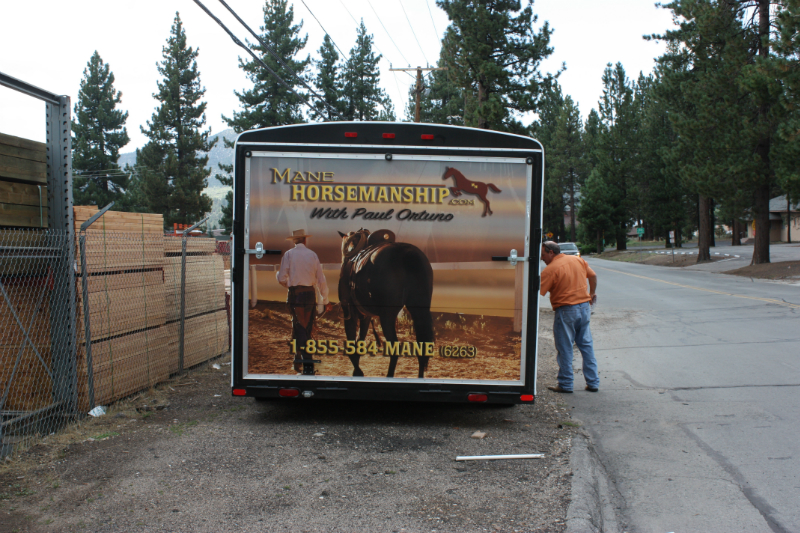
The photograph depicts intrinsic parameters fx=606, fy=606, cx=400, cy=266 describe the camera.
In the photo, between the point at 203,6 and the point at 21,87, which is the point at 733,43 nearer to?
the point at 203,6

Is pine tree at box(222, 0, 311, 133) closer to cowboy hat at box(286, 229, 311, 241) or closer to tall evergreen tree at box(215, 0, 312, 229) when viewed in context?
tall evergreen tree at box(215, 0, 312, 229)

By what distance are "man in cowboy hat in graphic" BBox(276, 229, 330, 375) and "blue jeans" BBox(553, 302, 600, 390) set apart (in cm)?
327

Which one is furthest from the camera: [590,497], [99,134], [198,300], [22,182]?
[99,134]

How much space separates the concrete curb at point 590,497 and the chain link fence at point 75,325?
4.47 meters

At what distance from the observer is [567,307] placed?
295 inches

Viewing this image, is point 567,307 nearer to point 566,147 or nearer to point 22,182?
point 22,182

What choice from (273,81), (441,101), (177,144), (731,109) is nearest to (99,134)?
(177,144)

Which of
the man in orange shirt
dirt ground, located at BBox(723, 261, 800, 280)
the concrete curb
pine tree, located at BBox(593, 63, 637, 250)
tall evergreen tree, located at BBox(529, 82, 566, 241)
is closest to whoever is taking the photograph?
the concrete curb

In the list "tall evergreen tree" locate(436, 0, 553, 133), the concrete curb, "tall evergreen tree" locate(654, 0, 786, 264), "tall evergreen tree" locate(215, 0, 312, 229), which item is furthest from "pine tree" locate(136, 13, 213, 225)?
the concrete curb

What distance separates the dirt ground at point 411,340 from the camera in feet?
18.4

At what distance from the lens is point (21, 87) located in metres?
5.37

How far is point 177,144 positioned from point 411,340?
45.0 m

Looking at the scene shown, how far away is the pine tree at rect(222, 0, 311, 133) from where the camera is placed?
42.2 meters

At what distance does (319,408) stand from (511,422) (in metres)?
2.10
